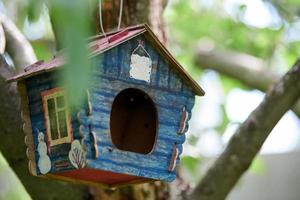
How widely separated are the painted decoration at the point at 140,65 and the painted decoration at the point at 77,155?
164mm

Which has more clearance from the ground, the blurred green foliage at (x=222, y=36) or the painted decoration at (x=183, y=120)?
the painted decoration at (x=183, y=120)

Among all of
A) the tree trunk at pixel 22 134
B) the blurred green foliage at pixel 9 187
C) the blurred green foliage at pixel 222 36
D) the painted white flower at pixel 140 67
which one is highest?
the painted white flower at pixel 140 67

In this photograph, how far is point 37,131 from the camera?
52.8 inches

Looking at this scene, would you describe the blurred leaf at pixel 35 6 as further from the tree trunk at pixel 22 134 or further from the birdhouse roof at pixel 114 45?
the tree trunk at pixel 22 134

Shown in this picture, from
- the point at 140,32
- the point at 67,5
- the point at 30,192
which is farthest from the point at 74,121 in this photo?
the point at 67,5

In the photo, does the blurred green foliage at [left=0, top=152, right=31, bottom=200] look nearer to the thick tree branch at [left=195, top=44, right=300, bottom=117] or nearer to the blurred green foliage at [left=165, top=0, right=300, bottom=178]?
the blurred green foliage at [left=165, top=0, right=300, bottom=178]

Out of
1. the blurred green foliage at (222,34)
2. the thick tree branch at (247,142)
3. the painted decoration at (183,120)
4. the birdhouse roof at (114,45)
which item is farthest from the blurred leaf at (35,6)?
the blurred green foliage at (222,34)

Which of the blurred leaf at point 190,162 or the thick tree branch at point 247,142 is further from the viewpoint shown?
the blurred leaf at point 190,162

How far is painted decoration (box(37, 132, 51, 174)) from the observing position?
1.30 meters

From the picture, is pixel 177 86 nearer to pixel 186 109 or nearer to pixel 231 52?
pixel 186 109

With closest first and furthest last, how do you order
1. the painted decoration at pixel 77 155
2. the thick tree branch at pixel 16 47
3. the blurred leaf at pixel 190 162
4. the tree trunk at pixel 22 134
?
the painted decoration at pixel 77 155 < the tree trunk at pixel 22 134 < the thick tree branch at pixel 16 47 < the blurred leaf at pixel 190 162

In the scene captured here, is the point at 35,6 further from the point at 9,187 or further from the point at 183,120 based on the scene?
the point at 9,187

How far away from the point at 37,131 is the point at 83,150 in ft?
0.51

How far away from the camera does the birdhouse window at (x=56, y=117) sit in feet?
4.17
